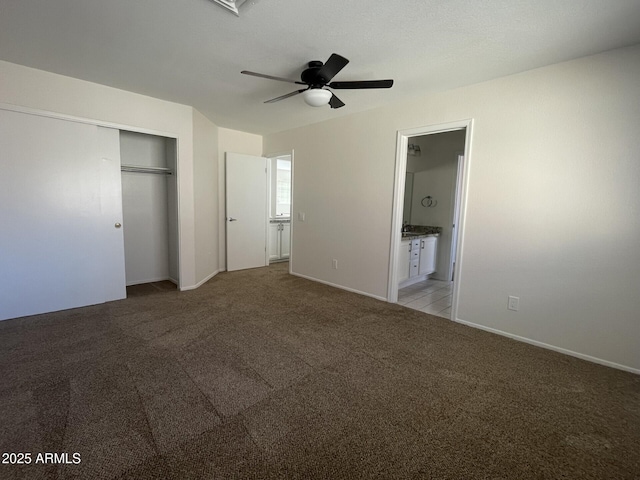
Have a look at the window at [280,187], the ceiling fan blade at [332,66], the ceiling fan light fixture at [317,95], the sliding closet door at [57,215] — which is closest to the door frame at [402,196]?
the ceiling fan light fixture at [317,95]

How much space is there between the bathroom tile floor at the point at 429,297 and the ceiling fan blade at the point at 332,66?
9.22 feet

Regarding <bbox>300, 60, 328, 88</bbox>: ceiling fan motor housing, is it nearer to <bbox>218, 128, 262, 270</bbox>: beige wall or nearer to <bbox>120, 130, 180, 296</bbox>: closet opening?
<bbox>120, 130, 180, 296</bbox>: closet opening

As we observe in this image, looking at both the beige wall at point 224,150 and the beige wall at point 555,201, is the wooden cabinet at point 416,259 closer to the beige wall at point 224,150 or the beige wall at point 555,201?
the beige wall at point 555,201

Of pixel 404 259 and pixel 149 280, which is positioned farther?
pixel 149 280

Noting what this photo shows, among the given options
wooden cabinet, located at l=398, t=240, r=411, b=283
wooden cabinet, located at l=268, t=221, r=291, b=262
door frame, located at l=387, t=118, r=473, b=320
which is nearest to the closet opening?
wooden cabinet, located at l=268, t=221, r=291, b=262

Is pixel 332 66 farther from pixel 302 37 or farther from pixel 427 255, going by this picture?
pixel 427 255

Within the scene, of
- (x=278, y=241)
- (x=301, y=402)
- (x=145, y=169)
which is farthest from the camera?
(x=278, y=241)

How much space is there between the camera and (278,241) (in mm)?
6293

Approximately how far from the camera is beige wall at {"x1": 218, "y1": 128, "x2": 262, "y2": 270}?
5059mm

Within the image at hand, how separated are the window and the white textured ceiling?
324cm

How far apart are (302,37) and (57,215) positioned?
10.3 feet

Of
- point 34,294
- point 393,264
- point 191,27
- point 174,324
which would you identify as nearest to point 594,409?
point 393,264

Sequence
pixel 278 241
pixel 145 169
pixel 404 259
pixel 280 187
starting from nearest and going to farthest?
pixel 145 169, pixel 404 259, pixel 278 241, pixel 280 187

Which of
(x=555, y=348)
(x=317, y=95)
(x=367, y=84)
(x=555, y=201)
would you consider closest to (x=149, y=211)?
(x=317, y=95)
